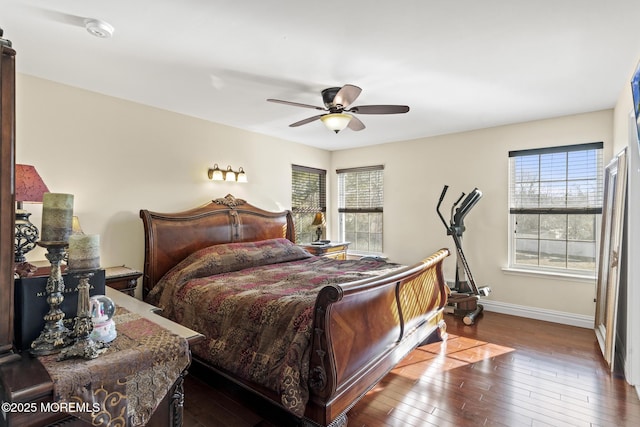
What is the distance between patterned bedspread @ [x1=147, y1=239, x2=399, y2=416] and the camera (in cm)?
191

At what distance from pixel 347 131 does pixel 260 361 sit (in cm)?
337

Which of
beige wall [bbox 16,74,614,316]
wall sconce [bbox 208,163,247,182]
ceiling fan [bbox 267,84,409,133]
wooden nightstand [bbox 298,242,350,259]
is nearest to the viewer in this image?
ceiling fan [bbox 267,84,409,133]

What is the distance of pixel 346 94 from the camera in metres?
2.53

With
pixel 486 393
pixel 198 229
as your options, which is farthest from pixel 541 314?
pixel 198 229

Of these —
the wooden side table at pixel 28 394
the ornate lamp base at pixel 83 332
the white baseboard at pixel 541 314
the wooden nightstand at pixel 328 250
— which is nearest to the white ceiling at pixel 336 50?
the ornate lamp base at pixel 83 332

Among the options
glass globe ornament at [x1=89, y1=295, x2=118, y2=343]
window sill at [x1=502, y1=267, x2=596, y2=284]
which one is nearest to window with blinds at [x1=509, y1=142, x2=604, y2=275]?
window sill at [x1=502, y1=267, x2=596, y2=284]

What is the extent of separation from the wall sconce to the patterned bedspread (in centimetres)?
95

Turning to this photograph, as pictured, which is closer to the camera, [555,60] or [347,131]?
[555,60]

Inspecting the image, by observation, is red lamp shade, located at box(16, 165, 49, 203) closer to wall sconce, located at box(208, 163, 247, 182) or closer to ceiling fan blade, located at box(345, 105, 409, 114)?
wall sconce, located at box(208, 163, 247, 182)

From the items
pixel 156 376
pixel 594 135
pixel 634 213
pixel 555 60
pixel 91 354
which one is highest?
pixel 555 60

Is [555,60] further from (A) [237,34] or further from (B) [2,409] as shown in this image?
(B) [2,409]

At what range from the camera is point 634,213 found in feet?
8.37

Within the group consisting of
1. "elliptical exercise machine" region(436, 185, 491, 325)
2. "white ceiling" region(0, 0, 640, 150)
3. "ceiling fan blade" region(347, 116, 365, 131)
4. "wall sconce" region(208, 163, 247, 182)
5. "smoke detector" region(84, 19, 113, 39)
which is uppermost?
"white ceiling" region(0, 0, 640, 150)

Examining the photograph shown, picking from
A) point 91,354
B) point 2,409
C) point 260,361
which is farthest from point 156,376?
point 260,361
